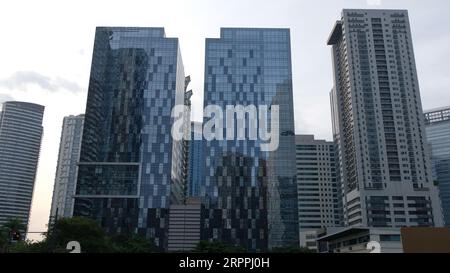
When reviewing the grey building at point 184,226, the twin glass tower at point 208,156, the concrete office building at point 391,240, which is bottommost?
the concrete office building at point 391,240

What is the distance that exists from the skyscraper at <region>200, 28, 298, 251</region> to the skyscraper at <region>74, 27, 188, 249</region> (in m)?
12.9

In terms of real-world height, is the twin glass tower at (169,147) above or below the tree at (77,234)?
above

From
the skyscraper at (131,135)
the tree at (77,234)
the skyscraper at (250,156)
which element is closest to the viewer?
the tree at (77,234)

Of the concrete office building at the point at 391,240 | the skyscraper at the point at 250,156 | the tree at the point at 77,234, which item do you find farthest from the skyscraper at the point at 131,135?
the concrete office building at the point at 391,240

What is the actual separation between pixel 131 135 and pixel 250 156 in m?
37.0

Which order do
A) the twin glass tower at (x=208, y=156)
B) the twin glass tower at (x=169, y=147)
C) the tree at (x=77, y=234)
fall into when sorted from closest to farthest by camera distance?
1. the tree at (x=77, y=234)
2. the twin glass tower at (x=169, y=147)
3. the twin glass tower at (x=208, y=156)

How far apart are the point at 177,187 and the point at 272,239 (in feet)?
115

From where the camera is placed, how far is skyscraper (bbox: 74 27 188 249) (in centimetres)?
11181

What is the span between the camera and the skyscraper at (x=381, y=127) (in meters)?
151

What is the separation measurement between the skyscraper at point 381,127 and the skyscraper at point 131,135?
252 ft

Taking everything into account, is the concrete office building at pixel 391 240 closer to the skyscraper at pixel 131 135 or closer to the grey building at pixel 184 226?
the grey building at pixel 184 226

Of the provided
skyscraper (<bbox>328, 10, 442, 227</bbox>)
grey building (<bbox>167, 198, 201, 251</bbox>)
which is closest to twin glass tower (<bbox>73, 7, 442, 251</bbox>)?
skyscraper (<bbox>328, 10, 442, 227</bbox>)

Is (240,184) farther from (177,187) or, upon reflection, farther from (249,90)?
(249,90)
